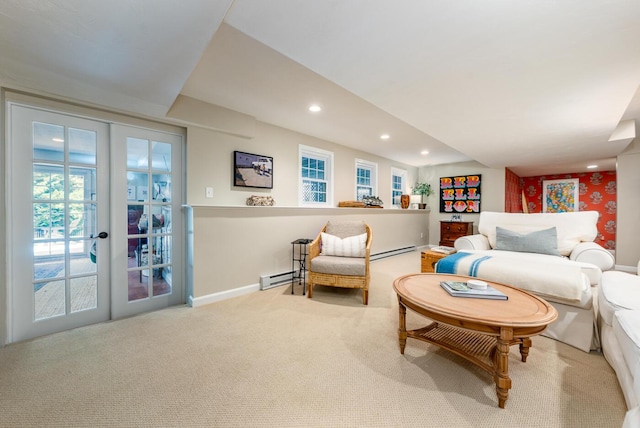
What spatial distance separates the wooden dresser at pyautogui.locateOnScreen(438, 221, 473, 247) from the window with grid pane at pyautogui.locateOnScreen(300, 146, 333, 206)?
10.3 feet

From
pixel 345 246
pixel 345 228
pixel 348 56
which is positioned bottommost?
pixel 345 246

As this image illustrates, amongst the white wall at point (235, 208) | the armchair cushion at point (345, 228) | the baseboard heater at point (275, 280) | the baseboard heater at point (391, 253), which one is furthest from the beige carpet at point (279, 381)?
the baseboard heater at point (391, 253)

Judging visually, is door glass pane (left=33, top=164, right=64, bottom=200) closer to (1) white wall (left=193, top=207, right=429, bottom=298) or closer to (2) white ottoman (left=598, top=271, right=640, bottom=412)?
(1) white wall (left=193, top=207, right=429, bottom=298)

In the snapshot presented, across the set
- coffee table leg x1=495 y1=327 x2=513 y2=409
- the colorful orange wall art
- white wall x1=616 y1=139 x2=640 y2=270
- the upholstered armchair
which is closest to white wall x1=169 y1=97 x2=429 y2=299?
the upholstered armchair

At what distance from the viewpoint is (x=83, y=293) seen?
7.54 feet

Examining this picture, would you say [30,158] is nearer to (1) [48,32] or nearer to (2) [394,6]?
(1) [48,32]

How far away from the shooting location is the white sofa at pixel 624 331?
1122 millimetres

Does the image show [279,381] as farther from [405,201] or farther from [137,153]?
[405,201]

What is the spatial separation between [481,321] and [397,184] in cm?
514

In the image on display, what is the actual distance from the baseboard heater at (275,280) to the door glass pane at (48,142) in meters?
2.27

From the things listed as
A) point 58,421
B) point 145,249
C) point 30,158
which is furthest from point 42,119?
point 58,421

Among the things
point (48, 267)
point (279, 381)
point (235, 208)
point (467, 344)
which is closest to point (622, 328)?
point (467, 344)

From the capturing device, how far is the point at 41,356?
1.79 metres

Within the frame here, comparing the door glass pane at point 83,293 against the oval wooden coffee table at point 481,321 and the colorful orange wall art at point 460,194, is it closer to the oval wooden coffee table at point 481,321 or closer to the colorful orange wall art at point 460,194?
the oval wooden coffee table at point 481,321
